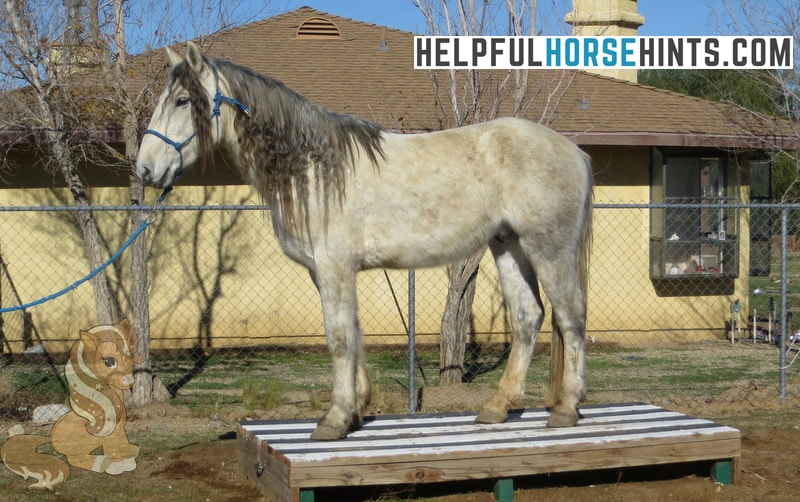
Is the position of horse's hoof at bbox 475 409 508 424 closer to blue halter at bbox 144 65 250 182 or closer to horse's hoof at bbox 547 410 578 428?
horse's hoof at bbox 547 410 578 428

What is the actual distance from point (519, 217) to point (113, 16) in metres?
5.30

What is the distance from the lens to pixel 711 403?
947cm

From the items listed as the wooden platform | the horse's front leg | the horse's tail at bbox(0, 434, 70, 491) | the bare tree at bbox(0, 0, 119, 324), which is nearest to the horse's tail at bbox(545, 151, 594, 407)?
the wooden platform

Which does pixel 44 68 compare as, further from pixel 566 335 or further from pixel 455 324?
pixel 566 335

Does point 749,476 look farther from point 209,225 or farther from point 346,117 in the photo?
point 209,225

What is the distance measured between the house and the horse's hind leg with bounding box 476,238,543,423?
653 centimetres

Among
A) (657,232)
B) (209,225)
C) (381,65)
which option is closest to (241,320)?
(209,225)

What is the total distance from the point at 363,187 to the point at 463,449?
5.65 feet

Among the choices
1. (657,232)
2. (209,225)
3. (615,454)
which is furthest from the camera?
(657,232)

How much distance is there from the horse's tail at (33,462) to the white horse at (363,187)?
1897mm

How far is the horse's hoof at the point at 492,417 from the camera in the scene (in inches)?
252

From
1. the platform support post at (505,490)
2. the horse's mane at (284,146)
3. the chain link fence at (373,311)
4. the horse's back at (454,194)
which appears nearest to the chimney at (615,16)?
the chain link fence at (373,311)

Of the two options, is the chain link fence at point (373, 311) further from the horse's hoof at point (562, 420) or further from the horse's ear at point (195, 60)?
the horse's ear at point (195, 60)

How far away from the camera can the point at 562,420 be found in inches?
247
